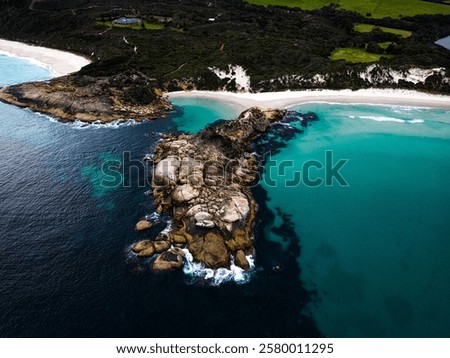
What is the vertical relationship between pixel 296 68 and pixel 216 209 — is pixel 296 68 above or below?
above

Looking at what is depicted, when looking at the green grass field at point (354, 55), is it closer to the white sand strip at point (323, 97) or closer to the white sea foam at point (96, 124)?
the white sand strip at point (323, 97)

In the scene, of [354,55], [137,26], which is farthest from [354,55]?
[137,26]

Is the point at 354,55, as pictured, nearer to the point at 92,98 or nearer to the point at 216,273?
the point at 92,98

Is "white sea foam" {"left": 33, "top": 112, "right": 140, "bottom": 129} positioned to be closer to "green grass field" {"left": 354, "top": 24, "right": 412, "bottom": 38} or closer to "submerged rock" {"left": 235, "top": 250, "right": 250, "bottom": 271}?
"submerged rock" {"left": 235, "top": 250, "right": 250, "bottom": 271}

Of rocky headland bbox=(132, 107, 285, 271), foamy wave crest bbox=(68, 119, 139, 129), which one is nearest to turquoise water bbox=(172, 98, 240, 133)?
rocky headland bbox=(132, 107, 285, 271)

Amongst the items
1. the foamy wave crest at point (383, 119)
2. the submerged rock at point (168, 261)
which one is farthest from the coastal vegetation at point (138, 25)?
the submerged rock at point (168, 261)
